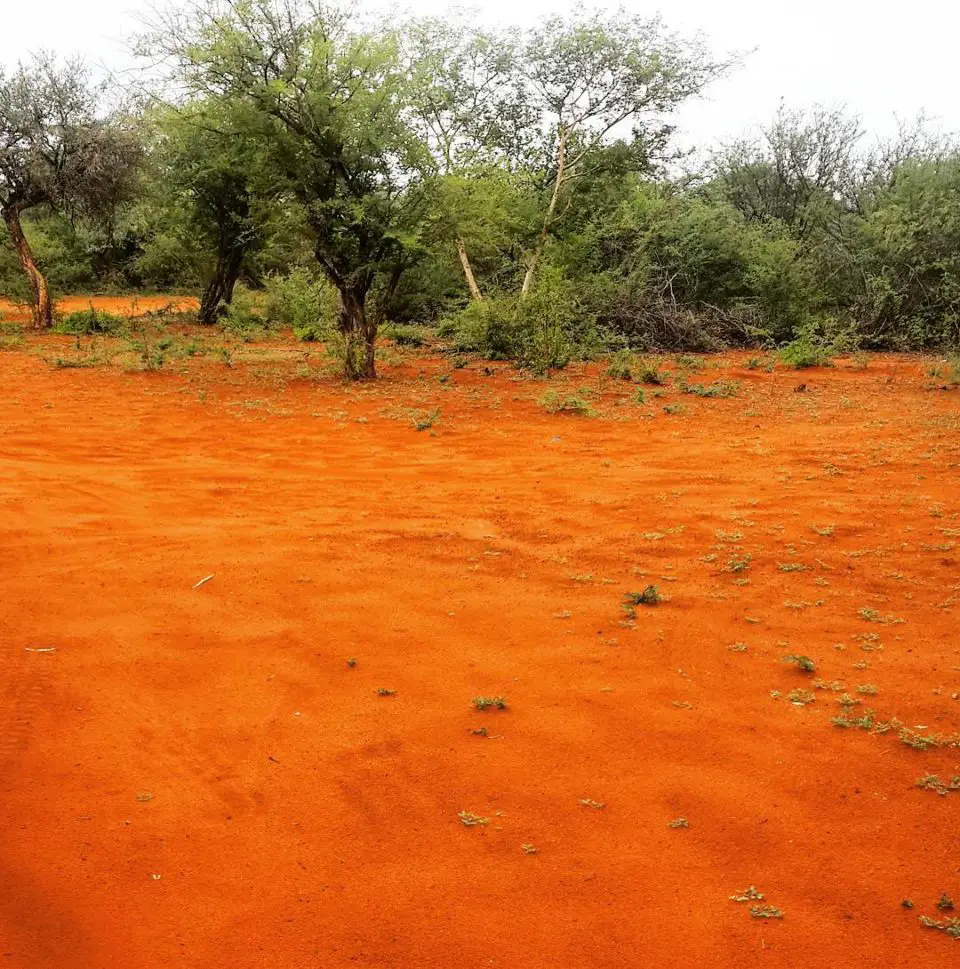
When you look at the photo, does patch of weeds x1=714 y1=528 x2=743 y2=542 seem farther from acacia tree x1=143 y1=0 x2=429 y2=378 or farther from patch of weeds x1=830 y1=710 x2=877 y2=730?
acacia tree x1=143 y1=0 x2=429 y2=378

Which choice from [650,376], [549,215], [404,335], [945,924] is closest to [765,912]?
[945,924]

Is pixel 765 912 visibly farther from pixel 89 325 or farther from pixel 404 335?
pixel 89 325

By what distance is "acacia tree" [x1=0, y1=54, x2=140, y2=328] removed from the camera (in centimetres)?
1566

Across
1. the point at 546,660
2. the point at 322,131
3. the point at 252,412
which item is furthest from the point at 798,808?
the point at 322,131

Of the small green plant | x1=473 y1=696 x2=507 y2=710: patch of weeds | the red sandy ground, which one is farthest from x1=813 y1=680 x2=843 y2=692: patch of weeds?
x1=473 y1=696 x2=507 y2=710: patch of weeds

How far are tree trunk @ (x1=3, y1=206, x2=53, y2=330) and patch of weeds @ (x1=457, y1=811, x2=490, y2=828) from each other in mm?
17049

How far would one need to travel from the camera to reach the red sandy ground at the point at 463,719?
2.16 m

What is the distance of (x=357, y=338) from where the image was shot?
12820 mm

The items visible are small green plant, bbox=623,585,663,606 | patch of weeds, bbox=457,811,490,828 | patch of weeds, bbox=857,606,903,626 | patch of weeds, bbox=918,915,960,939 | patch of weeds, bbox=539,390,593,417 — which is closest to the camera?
patch of weeds, bbox=918,915,960,939

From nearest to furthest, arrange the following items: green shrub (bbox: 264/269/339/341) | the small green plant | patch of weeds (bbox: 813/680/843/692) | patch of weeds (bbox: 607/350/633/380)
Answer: patch of weeds (bbox: 813/680/843/692) < the small green plant < patch of weeds (bbox: 607/350/633/380) < green shrub (bbox: 264/269/339/341)

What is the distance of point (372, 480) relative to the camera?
6918mm

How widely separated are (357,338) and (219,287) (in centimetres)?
783

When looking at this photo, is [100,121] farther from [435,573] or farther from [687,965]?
[687,965]

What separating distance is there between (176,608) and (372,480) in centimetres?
295
